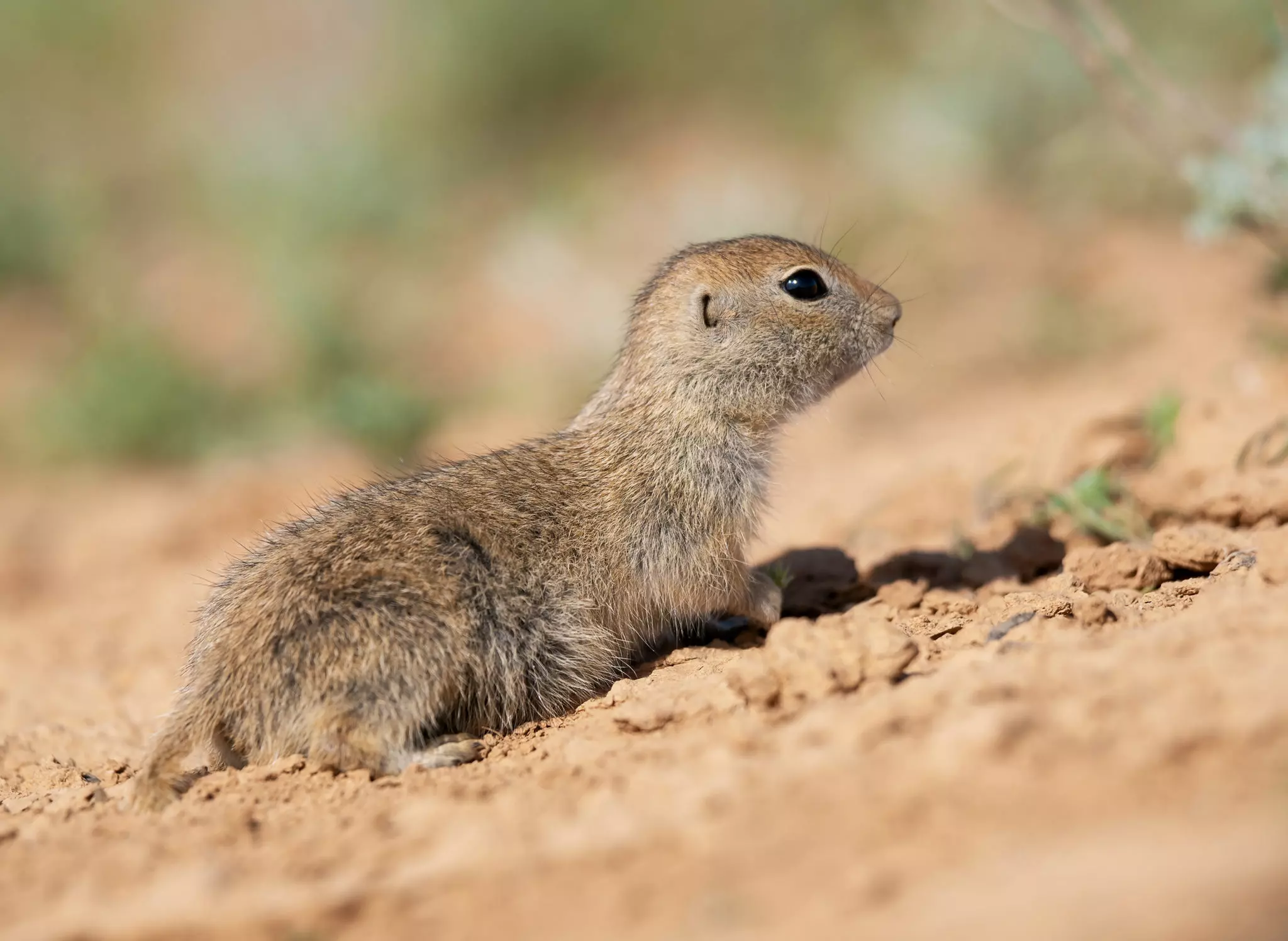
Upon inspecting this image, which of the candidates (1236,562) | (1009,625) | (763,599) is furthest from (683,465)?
(1236,562)

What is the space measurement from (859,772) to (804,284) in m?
2.89

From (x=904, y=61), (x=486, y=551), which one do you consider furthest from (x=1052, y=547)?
(x=904, y=61)

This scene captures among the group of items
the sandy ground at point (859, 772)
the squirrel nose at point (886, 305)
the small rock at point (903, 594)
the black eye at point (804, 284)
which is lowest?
the sandy ground at point (859, 772)

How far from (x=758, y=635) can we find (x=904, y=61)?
998 centimetres

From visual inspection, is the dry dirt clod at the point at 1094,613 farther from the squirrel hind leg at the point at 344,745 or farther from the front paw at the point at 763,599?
the squirrel hind leg at the point at 344,745

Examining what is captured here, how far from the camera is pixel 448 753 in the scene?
14.1ft

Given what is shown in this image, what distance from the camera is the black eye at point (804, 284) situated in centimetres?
545

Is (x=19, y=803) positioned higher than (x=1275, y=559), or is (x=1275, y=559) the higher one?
(x=19, y=803)

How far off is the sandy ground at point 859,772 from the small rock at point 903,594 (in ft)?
0.05

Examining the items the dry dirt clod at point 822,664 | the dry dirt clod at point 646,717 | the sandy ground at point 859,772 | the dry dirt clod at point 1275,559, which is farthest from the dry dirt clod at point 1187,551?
the dry dirt clod at point 646,717

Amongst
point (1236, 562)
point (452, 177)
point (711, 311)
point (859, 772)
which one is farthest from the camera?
point (452, 177)

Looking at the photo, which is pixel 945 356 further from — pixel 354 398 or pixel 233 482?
pixel 233 482

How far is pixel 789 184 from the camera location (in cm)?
1272

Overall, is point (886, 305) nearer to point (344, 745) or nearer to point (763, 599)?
point (763, 599)
